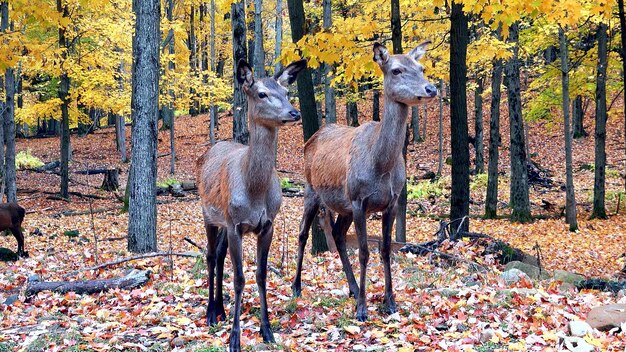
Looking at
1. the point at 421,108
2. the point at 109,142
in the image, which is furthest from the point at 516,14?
the point at 109,142

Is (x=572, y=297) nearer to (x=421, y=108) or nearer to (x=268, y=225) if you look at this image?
(x=268, y=225)

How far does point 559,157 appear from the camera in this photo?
29219mm

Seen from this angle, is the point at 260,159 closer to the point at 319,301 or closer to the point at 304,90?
the point at 319,301

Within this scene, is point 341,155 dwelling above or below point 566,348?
above

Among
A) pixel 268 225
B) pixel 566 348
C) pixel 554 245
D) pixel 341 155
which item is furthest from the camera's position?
pixel 554 245

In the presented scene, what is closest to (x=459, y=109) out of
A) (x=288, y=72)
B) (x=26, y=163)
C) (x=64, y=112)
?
(x=288, y=72)

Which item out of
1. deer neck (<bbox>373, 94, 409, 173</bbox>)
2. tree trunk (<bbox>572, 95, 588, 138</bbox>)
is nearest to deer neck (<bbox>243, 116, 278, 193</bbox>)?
deer neck (<bbox>373, 94, 409, 173</bbox>)

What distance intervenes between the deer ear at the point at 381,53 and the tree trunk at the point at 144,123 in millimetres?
5406

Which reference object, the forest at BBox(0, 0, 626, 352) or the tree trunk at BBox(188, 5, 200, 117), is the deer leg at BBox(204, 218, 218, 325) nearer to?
the forest at BBox(0, 0, 626, 352)

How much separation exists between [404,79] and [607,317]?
299 cm

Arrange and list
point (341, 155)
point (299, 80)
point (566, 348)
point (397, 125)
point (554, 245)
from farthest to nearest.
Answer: point (554, 245) < point (299, 80) < point (341, 155) < point (397, 125) < point (566, 348)

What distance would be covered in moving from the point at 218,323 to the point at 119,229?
430 inches

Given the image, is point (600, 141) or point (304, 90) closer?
point (304, 90)

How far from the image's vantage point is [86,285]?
8281mm
